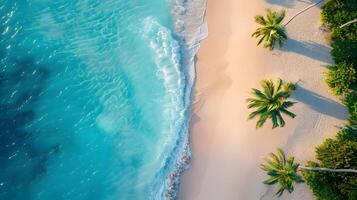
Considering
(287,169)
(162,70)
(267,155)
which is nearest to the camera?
(287,169)

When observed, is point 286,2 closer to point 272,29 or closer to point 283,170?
point 272,29

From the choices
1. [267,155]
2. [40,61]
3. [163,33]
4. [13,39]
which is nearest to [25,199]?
[40,61]

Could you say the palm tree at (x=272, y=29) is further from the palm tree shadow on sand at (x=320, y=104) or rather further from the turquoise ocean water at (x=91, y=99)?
the turquoise ocean water at (x=91, y=99)

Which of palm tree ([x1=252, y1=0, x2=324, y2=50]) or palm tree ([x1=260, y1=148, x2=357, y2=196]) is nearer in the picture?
palm tree ([x1=260, y1=148, x2=357, y2=196])

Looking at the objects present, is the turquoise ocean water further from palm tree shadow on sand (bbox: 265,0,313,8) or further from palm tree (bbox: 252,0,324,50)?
palm tree shadow on sand (bbox: 265,0,313,8)

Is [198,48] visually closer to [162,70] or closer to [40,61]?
[162,70]

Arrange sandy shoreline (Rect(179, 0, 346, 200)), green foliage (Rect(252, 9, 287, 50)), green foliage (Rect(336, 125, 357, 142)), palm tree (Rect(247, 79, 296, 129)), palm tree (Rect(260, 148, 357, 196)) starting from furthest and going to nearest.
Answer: sandy shoreline (Rect(179, 0, 346, 200)), green foliage (Rect(336, 125, 357, 142)), green foliage (Rect(252, 9, 287, 50)), palm tree (Rect(247, 79, 296, 129)), palm tree (Rect(260, 148, 357, 196))

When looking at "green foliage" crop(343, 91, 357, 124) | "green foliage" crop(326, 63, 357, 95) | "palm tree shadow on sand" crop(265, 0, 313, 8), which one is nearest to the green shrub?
"green foliage" crop(326, 63, 357, 95)
